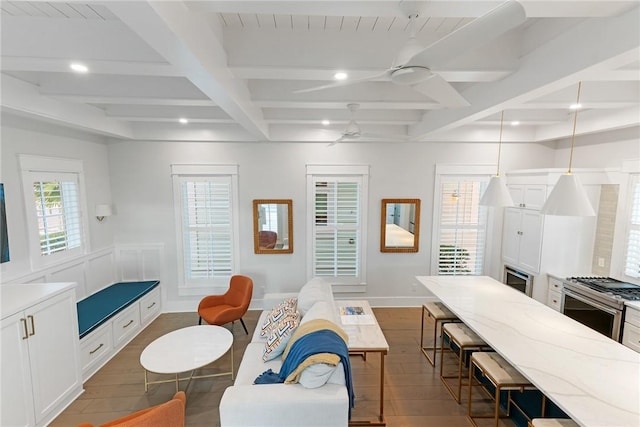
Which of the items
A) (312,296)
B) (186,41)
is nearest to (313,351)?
(312,296)

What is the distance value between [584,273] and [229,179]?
512 centimetres

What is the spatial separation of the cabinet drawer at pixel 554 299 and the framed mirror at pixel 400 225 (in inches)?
70.4

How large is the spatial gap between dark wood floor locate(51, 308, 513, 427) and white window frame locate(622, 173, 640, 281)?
2441 millimetres

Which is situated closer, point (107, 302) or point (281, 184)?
point (107, 302)

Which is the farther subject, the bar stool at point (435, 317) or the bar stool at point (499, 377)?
the bar stool at point (435, 317)

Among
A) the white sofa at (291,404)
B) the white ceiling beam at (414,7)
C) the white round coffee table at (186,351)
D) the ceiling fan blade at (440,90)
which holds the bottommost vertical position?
the white round coffee table at (186,351)

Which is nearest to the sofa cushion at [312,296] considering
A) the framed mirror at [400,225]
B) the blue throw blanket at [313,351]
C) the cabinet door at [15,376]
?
the blue throw blanket at [313,351]

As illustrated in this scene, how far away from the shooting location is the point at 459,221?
477cm

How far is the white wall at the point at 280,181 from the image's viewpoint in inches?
177

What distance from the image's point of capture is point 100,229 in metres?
4.26

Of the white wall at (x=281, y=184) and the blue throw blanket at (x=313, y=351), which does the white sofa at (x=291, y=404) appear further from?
the white wall at (x=281, y=184)

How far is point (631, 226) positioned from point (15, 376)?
6.19 m

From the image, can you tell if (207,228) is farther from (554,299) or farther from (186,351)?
(554,299)

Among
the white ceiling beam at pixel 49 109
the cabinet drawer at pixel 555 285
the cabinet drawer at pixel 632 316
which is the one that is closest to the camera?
the white ceiling beam at pixel 49 109
